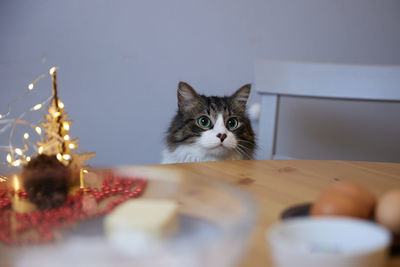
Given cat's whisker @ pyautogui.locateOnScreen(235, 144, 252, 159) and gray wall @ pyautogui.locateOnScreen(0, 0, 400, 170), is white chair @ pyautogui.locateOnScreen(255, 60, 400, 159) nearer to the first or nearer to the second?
cat's whisker @ pyautogui.locateOnScreen(235, 144, 252, 159)

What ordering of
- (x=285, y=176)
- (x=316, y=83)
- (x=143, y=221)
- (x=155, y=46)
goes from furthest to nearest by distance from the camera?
1. (x=155, y=46)
2. (x=316, y=83)
3. (x=285, y=176)
4. (x=143, y=221)

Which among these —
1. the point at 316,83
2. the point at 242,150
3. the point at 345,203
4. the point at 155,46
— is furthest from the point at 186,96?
the point at 345,203

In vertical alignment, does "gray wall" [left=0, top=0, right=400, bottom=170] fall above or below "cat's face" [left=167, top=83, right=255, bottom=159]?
above

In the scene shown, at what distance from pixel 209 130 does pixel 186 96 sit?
17 centimetres

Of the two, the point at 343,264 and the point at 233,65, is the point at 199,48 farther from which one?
the point at 343,264

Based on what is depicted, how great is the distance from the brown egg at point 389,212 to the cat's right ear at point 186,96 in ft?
3.35

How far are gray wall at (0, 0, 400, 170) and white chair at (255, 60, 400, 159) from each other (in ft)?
2.48

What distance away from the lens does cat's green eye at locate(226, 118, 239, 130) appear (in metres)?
1.39

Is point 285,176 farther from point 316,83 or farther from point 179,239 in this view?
point 316,83

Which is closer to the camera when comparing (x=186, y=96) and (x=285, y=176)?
(x=285, y=176)

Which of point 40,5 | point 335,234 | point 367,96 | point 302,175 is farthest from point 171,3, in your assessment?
point 335,234

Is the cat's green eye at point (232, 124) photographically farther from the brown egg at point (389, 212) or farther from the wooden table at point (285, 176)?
the brown egg at point (389, 212)

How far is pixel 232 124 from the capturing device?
141 centimetres

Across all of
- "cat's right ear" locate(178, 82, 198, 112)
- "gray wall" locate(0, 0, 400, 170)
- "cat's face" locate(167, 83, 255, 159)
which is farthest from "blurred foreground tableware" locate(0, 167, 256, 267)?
"gray wall" locate(0, 0, 400, 170)
